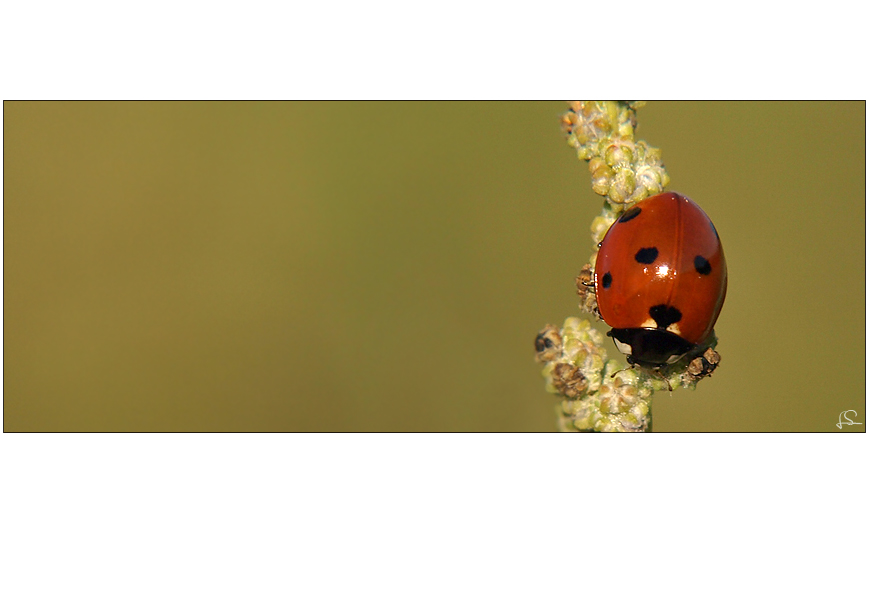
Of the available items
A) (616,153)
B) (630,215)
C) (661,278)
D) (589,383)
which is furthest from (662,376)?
(616,153)

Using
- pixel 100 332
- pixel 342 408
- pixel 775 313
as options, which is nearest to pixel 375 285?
pixel 342 408

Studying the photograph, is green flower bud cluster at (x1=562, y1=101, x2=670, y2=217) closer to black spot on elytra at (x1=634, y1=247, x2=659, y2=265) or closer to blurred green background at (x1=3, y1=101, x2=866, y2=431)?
black spot on elytra at (x1=634, y1=247, x2=659, y2=265)

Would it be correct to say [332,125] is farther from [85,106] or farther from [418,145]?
[85,106]

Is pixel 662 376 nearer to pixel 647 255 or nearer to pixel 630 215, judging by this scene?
pixel 647 255

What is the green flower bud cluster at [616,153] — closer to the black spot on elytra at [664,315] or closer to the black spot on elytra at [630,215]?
the black spot on elytra at [630,215]

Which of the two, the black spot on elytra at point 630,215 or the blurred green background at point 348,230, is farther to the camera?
the blurred green background at point 348,230
